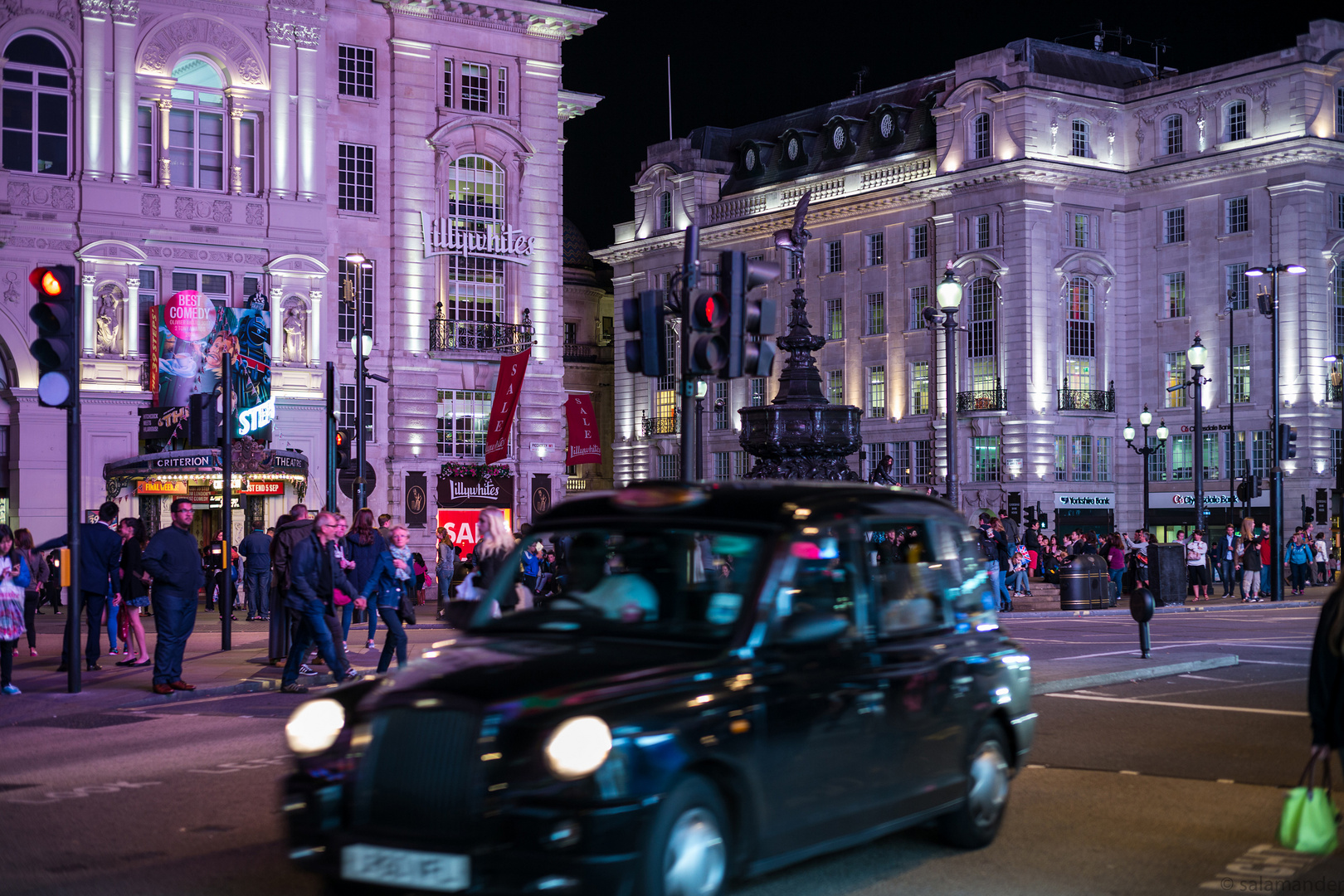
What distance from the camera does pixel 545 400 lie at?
47.6 meters

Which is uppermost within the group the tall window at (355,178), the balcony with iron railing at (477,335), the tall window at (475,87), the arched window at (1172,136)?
the arched window at (1172,136)

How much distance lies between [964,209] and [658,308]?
5388 centimetres

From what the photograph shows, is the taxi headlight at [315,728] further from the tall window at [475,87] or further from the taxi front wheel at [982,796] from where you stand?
the tall window at [475,87]

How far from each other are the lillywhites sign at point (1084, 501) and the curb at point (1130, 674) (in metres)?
45.4

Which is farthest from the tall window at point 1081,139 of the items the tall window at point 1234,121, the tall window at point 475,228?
the tall window at point 475,228

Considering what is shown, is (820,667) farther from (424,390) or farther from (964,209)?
(964,209)

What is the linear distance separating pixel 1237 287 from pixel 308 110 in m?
38.3

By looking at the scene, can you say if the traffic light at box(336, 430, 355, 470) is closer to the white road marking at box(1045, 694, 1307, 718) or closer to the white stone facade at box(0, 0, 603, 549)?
the white stone facade at box(0, 0, 603, 549)

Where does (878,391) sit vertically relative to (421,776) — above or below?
above

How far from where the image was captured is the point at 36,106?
3881cm

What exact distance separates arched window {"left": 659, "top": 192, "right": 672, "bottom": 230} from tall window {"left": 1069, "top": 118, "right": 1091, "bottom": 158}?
23180 millimetres

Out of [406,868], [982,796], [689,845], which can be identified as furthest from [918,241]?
[406,868]

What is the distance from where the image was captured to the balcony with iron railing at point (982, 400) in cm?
6312

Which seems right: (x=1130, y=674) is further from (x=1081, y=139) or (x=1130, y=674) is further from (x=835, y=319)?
(x=835, y=319)
